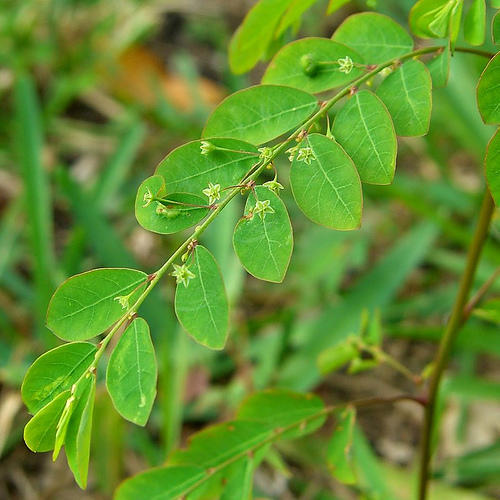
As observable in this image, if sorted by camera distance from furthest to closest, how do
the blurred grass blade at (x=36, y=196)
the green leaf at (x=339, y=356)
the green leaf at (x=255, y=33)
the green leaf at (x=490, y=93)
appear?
the blurred grass blade at (x=36, y=196), the green leaf at (x=339, y=356), the green leaf at (x=255, y=33), the green leaf at (x=490, y=93)

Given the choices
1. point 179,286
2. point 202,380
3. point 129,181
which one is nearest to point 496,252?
point 202,380

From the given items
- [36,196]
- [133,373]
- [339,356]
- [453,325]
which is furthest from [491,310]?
[36,196]

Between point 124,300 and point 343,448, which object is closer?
point 124,300

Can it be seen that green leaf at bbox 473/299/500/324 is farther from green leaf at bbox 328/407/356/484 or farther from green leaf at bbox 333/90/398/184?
green leaf at bbox 333/90/398/184

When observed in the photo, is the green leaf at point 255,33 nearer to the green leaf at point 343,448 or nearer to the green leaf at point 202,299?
the green leaf at point 202,299

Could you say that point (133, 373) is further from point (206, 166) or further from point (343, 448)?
point (343, 448)

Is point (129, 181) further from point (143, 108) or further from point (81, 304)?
point (81, 304)

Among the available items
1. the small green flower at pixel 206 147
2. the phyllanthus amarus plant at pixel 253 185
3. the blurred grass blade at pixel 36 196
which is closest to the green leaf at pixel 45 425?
the phyllanthus amarus plant at pixel 253 185
